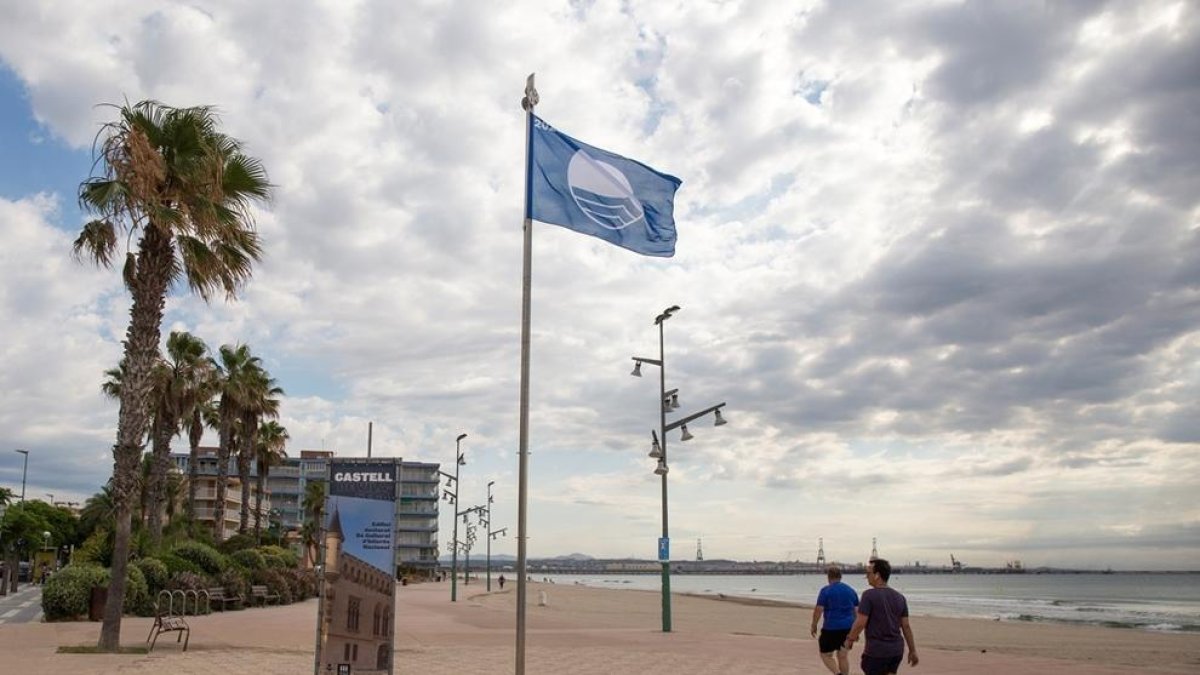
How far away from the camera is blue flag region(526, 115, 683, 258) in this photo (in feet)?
33.9

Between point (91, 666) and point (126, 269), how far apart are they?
7.61 meters

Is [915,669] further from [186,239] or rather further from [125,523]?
[186,239]

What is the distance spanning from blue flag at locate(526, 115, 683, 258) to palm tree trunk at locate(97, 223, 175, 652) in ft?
33.8

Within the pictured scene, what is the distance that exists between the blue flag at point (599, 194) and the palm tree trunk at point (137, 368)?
10.3 metres

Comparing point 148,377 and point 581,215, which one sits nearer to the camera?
point 581,215

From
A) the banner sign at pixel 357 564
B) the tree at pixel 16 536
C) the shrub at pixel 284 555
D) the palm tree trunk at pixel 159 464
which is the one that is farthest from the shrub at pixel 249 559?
the banner sign at pixel 357 564

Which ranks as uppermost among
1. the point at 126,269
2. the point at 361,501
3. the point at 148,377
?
the point at 126,269

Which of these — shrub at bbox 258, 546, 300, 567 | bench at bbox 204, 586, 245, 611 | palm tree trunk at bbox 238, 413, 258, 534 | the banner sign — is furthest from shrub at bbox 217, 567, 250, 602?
the banner sign

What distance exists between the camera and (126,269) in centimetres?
1812

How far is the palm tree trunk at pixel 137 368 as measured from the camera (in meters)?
16.9

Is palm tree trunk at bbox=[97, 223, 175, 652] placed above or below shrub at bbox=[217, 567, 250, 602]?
above

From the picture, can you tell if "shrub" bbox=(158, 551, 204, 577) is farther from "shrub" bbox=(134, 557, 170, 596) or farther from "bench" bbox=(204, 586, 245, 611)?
"bench" bbox=(204, 586, 245, 611)

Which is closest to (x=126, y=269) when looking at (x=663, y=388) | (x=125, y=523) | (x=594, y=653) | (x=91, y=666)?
(x=125, y=523)

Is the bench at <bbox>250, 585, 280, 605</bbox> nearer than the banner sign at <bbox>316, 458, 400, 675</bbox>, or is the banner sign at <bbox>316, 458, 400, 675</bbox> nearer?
the banner sign at <bbox>316, 458, 400, 675</bbox>
